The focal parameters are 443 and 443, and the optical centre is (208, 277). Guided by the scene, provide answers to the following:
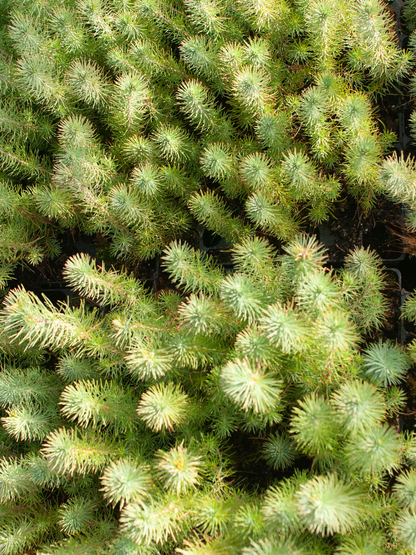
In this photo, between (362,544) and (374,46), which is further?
(374,46)

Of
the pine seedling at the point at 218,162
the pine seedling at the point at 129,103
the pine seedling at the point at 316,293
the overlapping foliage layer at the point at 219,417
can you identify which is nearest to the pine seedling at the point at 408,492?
the overlapping foliage layer at the point at 219,417

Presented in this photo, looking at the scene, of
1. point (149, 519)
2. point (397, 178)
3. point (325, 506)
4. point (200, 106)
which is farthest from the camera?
point (200, 106)

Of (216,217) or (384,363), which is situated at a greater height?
(216,217)

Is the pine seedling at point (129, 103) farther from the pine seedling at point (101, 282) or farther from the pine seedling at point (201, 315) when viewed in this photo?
the pine seedling at point (201, 315)

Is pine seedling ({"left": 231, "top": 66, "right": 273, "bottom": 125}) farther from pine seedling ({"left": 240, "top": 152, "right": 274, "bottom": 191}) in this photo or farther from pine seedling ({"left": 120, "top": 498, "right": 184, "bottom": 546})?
pine seedling ({"left": 120, "top": 498, "right": 184, "bottom": 546})

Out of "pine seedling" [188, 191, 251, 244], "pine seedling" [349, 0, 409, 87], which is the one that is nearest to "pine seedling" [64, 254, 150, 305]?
"pine seedling" [188, 191, 251, 244]

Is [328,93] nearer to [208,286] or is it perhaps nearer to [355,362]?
[208,286]

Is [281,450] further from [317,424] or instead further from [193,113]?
[193,113]

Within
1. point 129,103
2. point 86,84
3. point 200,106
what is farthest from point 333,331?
point 86,84

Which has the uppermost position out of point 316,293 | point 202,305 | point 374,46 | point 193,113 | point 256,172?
point 374,46

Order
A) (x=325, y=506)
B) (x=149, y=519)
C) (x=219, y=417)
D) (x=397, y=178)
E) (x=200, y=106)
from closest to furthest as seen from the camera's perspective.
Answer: (x=325, y=506), (x=149, y=519), (x=397, y=178), (x=219, y=417), (x=200, y=106)

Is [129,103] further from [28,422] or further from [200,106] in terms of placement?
[28,422]

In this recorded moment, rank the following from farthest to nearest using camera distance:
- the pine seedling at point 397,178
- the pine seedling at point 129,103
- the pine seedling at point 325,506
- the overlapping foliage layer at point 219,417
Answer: the pine seedling at point 129,103 → the pine seedling at point 397,178 → the overlapping foliage layer at point 219,417 → the pine seedling at point 325,506
